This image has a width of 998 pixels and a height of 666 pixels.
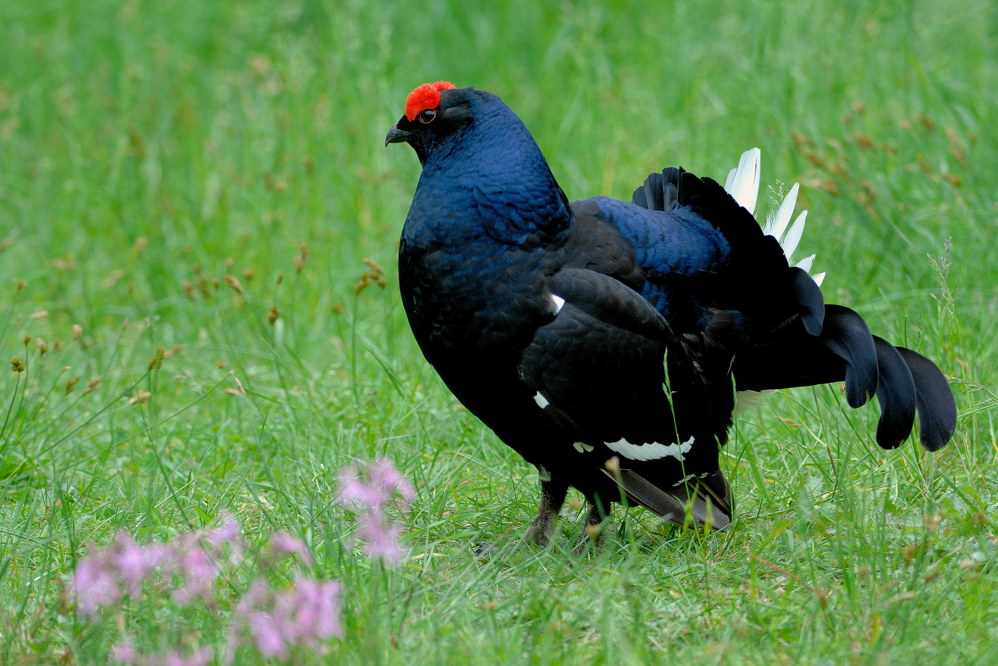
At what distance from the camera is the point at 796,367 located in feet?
11.8

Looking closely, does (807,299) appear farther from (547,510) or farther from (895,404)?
(547,510)

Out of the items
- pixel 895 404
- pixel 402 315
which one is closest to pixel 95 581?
pixel 895 404

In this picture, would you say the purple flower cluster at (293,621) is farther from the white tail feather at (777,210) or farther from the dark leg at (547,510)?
the white tail feather at (777,210)

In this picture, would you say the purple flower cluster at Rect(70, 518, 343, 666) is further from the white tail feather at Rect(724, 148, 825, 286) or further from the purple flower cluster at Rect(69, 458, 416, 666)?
the white tail feather at Rect(724, 148, 825, 286)

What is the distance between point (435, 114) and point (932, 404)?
164 cm

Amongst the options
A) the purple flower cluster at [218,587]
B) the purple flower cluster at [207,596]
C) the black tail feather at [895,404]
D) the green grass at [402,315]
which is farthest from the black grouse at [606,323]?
the purple flower cluster at [207,596]

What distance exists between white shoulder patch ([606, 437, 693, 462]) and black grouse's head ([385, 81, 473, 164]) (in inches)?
39.7

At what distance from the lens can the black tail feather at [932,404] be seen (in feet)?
10.7

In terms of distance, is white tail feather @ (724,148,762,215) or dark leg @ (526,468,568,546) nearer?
dark leg @ (526,468,568,546)

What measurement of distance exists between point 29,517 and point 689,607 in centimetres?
185

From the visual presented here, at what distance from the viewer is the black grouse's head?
11.2ft

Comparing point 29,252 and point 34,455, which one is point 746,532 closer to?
point 34,455

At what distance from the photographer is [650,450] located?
3385 millimetres

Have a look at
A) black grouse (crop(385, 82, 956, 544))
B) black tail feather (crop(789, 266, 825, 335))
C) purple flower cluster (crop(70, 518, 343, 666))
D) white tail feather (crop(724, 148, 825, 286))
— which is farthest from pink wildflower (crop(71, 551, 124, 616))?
white tail feather (crop(724, 148, 825, 286))
